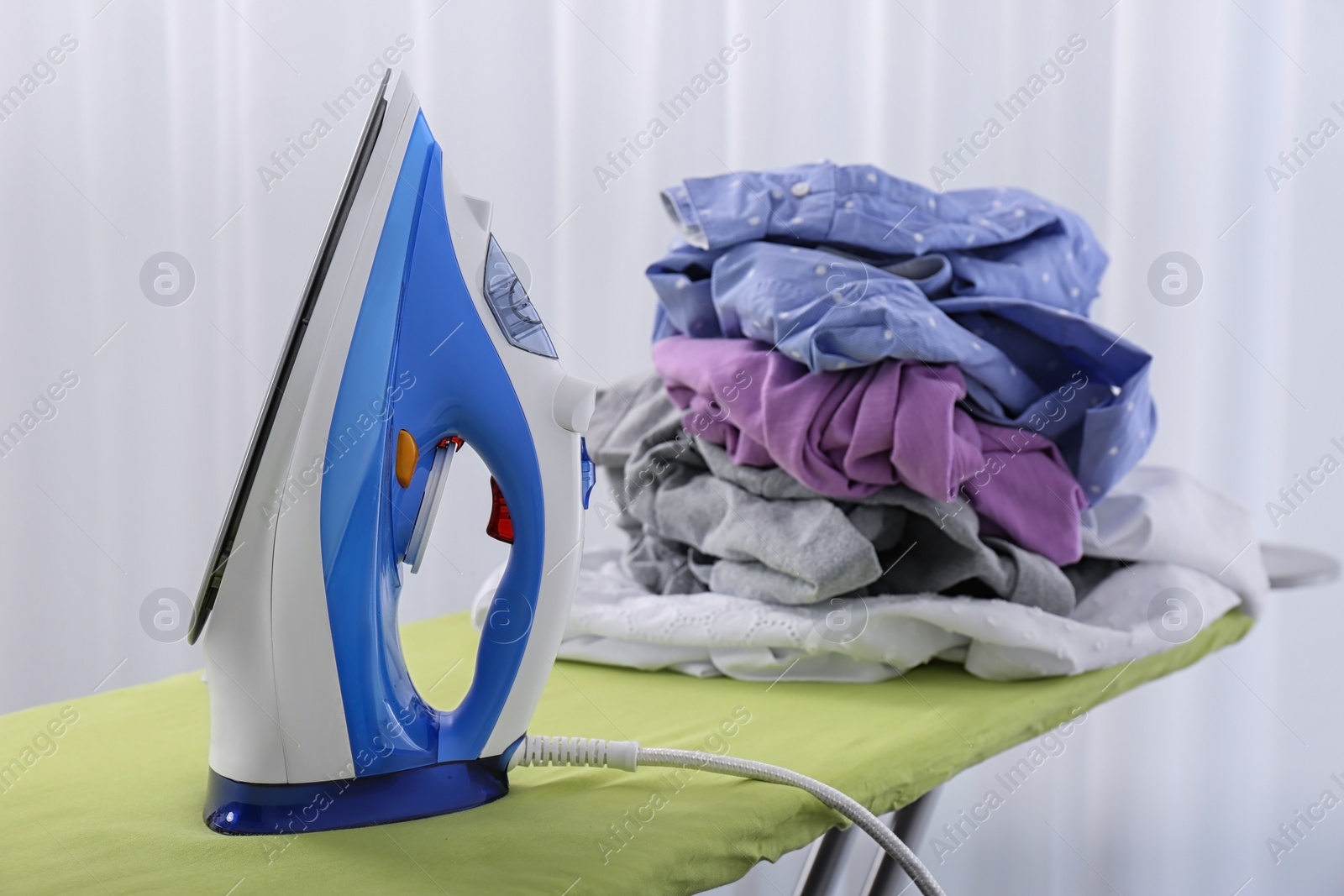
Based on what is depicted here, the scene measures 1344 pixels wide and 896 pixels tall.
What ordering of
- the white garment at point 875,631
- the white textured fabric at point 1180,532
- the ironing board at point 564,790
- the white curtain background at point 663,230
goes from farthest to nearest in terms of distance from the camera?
the white curtain background at point 663,230
the white textured fabric at point 1180,532
the white garment at point 875,631
the ironing board at point 564,790

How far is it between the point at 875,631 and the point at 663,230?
925 millimetres

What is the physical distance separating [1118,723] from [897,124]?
0.89 metres

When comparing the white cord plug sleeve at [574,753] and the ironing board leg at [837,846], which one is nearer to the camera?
the white cord plug sleeve at [574,753]

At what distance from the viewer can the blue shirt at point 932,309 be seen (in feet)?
2.92

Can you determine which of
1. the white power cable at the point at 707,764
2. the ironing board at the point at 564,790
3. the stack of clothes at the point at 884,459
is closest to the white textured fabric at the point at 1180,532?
the stack of clothes at the point at 884,459

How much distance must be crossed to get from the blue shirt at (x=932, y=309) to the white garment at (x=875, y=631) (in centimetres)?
12

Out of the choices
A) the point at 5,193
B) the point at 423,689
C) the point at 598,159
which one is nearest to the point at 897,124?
the point at 598,159

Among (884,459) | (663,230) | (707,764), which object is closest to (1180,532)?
(884,459)

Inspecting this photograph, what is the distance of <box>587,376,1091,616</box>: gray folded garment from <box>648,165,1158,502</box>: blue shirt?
0.11 m

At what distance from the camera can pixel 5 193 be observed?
1.55 meters

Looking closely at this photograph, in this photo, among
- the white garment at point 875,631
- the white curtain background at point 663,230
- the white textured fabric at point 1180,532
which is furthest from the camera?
the white curtain background at point 663,230

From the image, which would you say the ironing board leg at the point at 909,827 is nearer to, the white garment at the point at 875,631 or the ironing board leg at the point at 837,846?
the ironing board leg at the point at 837,846

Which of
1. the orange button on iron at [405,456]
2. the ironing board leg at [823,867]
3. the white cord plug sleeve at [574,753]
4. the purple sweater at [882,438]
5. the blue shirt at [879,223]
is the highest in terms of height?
the blue shirt at [879,223]

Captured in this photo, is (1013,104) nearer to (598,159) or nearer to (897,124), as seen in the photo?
(897,124)
